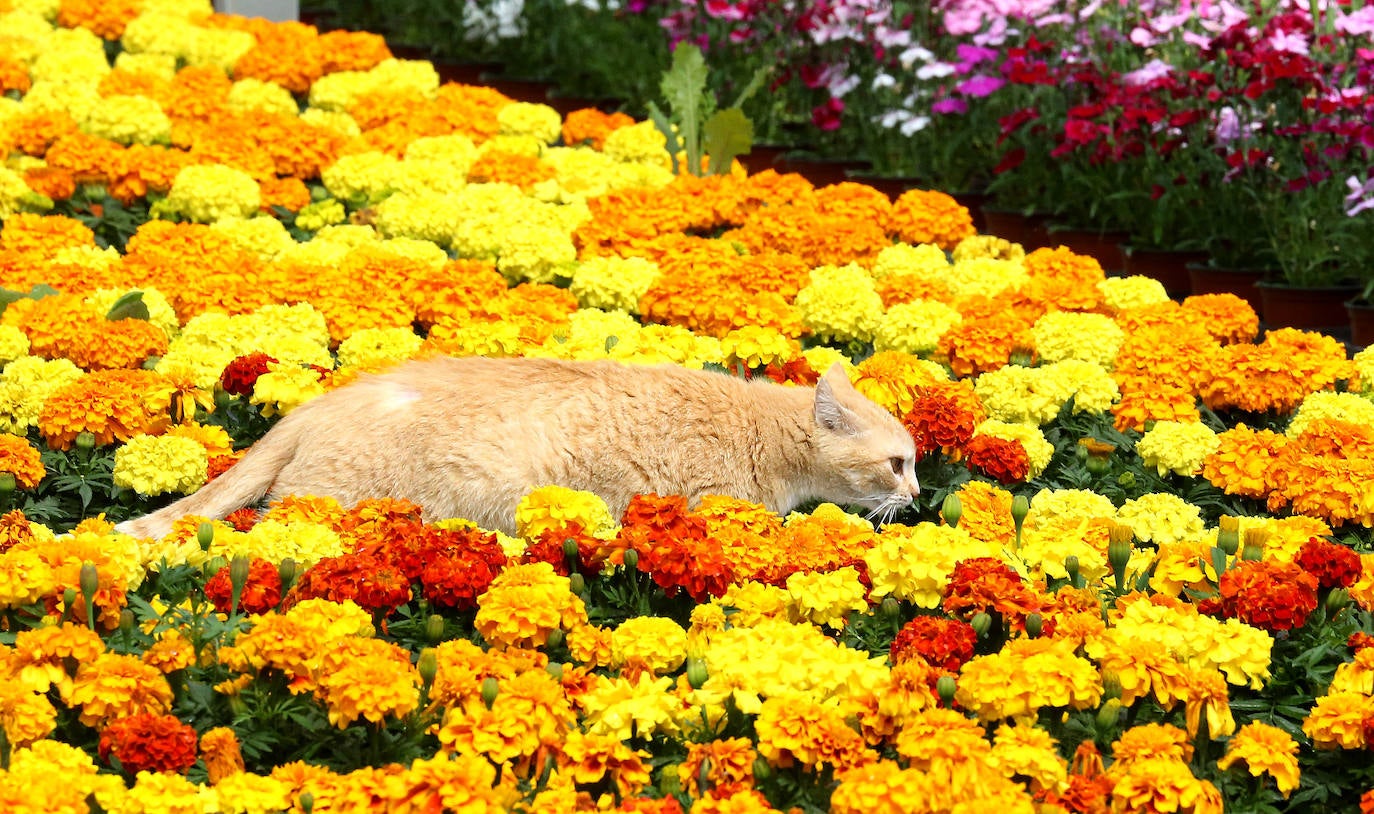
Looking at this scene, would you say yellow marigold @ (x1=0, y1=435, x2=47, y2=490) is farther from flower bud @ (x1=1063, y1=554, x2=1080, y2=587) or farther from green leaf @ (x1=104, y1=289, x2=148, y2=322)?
flower bud @ (x1=1063, y1=554, x2=1080, y2=587)

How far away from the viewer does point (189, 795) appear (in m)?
2.83

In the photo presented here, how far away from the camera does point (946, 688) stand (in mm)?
3182

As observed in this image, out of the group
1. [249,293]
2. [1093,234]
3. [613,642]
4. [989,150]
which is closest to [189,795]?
[613,642]

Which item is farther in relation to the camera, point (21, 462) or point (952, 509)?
point (21, 462)

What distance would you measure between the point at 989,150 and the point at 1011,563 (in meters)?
5.48

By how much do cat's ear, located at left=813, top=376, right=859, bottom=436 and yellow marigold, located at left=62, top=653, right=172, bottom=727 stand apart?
1990 millimetres

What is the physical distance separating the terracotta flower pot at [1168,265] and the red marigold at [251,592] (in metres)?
5.14

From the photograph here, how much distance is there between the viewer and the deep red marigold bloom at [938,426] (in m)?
4.73

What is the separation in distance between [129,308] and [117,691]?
2.52 metres

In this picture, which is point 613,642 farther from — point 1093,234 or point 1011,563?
point 1093,234

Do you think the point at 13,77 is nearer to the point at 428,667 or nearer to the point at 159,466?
the point at 159,466

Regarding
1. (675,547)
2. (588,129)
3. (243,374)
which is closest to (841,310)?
(243,374)

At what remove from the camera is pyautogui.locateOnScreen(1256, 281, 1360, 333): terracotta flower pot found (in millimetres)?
7113

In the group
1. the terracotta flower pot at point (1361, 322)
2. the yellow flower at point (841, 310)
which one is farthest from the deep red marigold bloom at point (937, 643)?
the terracotta flower pot at point (1361, 322)
